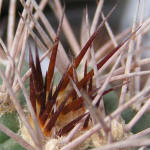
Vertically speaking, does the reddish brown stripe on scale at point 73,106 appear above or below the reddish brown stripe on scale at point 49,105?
below

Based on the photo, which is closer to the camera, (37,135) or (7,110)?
(37,135)

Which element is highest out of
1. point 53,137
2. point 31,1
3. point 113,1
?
point 31,1

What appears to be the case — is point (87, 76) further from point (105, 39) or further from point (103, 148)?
point (105, 39)

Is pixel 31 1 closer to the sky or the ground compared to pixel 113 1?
closer to the sky

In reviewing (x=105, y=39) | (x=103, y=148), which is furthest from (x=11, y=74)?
(x=105, y=39)

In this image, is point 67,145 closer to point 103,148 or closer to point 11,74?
point 103,148

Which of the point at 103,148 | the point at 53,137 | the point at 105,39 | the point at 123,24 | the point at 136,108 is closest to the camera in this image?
the point at 103,148

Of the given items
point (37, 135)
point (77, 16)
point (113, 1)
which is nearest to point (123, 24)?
point (113, 1)

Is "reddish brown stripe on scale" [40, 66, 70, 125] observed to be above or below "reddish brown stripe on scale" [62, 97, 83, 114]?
above

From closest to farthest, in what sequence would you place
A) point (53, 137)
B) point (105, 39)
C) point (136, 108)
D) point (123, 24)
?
point (53, 137), point (136, 108), point (105, 39), point (123, 24)
